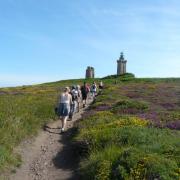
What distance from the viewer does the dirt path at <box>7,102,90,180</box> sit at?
16281 mm

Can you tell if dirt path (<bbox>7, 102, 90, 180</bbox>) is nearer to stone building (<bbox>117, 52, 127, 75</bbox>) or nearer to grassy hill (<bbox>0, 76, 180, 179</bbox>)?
grassy hill (<bbox>0, 76, 180, 179</bbox>)

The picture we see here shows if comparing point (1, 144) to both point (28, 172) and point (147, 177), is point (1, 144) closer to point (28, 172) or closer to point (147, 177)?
point (28, 172)

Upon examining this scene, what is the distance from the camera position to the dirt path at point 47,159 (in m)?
16.3

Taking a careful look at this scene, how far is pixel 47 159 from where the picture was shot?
61.0ft

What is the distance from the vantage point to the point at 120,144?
16.6 meters

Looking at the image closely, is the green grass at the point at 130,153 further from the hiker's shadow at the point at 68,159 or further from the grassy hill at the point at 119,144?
the hiker's shadow at the point at 68,159

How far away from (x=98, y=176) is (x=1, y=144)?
539 cm

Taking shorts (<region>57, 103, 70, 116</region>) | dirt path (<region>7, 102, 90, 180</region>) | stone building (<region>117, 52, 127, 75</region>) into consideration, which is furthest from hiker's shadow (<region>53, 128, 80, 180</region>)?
stone building (<region>117, 52, 127, 75</region>)

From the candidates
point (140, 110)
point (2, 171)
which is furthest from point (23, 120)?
point (140, 110)

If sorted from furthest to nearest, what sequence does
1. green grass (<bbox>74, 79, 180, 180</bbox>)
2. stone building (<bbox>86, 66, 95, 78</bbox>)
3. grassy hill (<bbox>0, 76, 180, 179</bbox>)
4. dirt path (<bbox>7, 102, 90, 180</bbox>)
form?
stone building (<bbox>86, 66, 95, 78</bbox>) → dirt path (<bbox>7, 102, 90, 180</bbox>) → grassy hill (<bbox>0, 76, 180, 179</bbox>) → green grass (<bbox>74, 79, 180, 180</bbox>)

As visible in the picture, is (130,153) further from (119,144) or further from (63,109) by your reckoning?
(63,109)

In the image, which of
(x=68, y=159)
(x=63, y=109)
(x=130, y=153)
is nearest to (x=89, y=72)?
(x=63, y=109)

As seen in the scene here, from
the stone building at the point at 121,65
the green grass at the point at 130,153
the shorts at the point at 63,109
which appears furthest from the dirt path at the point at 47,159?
the stone building at the point at 121,65

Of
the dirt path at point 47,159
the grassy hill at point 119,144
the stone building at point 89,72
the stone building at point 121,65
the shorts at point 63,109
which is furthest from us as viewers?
the stone building at point 121,65
